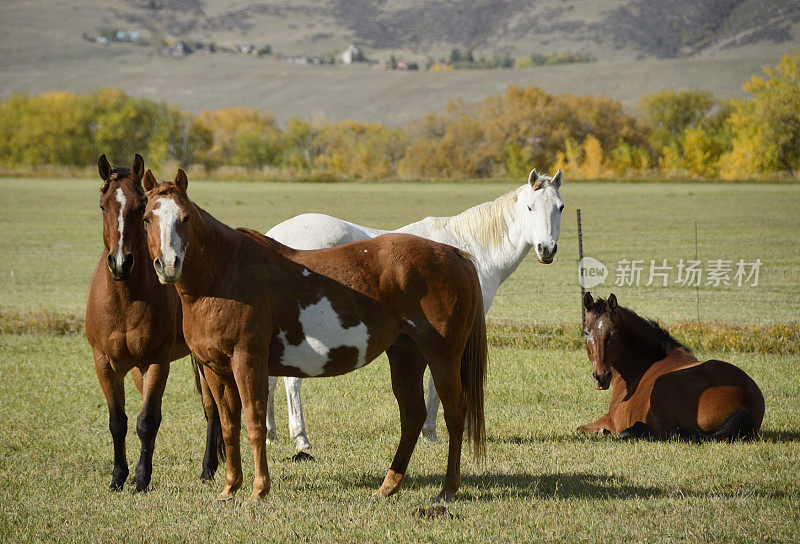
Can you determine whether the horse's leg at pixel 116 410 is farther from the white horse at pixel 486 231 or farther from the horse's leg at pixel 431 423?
the horse's leg at pixel 431 423

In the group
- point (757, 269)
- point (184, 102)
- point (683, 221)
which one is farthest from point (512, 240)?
point (184, 102)

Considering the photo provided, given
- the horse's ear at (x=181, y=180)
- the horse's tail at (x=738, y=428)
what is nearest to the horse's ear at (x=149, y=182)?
the horse's ear at (x=181, y=180)

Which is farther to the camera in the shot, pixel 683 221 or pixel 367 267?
pixel 683 221

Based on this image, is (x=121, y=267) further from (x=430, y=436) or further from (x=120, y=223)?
(x=430, y=436)

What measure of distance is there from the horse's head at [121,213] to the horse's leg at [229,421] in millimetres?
946

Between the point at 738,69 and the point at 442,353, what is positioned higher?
the point at 738,69

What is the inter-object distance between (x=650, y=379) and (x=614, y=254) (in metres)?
19.1

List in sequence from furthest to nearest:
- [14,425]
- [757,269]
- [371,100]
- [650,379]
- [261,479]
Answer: [371,100], [757,269], [14,425], [650,379], [261,479]

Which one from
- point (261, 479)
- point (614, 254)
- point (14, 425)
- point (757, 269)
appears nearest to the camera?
point (261, 479)

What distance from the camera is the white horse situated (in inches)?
293

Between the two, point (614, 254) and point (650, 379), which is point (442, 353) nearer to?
point (650, 379)

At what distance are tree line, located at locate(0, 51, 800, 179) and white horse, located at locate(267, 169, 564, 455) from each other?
54.5 m

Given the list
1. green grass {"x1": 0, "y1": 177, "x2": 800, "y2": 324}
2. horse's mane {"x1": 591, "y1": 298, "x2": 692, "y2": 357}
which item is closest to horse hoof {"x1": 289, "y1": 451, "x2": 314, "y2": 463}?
horse's mane {"x1": 591, "y1": 298, "x2": 692, "y2": 357}

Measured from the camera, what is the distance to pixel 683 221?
1388 inches
